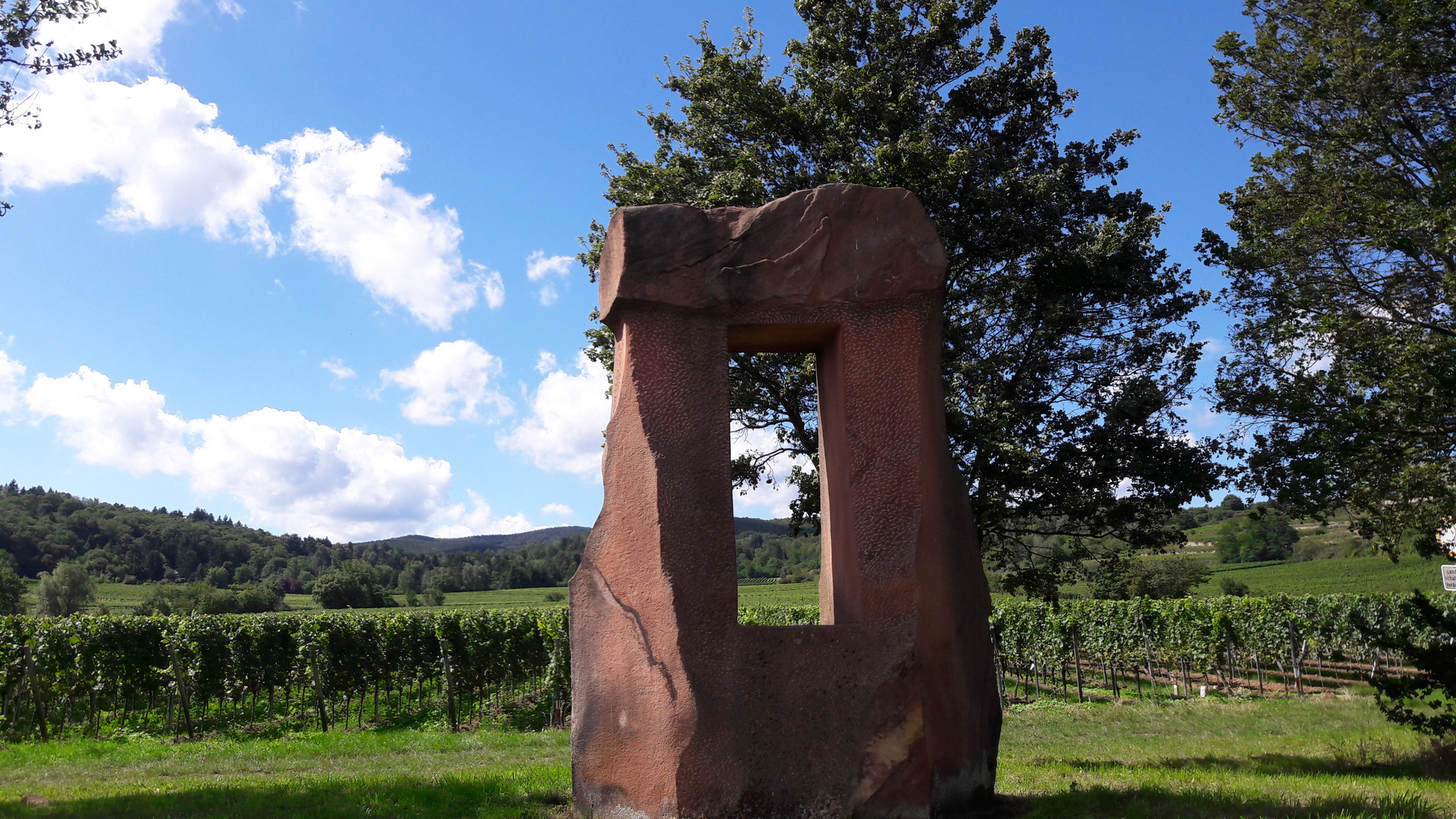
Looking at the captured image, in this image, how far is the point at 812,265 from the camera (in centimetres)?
628

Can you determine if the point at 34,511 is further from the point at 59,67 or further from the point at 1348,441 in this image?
the point at 1348,441

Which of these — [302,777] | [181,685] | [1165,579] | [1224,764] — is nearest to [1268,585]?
[1165,579]

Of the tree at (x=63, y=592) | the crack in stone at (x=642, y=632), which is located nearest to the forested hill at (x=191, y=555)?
the tree at (x=63, y=592)

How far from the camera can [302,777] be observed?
340 inches

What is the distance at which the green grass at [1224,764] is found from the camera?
19.2 ft

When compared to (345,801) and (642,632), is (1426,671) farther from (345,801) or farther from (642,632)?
(345,801)

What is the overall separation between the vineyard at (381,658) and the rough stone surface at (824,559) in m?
11.9

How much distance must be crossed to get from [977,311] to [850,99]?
3186 millimetres

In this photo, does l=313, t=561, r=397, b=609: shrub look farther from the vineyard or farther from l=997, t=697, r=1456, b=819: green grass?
l=997, t=697, r=1456, b=819: green grass

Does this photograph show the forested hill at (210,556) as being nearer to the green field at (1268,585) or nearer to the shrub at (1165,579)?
the green field at (1268,585)

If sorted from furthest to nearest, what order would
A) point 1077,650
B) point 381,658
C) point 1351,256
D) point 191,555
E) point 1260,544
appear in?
point 191,555 → point 1260,544 → point 1077,650 → point 381,658 → point 1351,256

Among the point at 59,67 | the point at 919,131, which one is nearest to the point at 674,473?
the point at 919,131

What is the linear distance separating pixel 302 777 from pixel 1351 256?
50.5 feet

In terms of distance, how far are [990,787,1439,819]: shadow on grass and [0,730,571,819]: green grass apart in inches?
133
